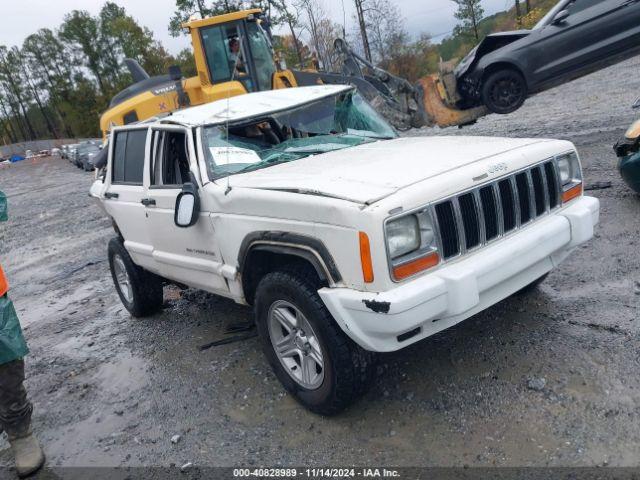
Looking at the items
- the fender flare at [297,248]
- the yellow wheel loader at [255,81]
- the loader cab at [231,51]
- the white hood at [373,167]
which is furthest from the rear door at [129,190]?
the loader cab at [231,51]

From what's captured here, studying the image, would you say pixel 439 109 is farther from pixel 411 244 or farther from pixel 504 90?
pixel 411 244

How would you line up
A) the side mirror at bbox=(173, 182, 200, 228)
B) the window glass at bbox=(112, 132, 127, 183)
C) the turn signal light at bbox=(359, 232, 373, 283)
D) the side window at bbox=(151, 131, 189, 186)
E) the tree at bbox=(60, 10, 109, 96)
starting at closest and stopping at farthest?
the turn signal light at bbox=(359, 232, 373, 283)
the side mirror at bbox=(173, 182, 200, 228)
the side window at bbox=(151, 131, 189, 186)
the window glass at bbox=(112, 132, 127, 183)
the tree at bbox=(60, 10, 109, 96)

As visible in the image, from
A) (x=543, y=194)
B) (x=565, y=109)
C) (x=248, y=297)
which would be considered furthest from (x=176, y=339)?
(x=565, y=109)

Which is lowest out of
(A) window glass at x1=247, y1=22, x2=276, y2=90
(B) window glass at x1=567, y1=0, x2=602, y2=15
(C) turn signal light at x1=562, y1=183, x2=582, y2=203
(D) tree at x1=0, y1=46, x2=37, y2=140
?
(C) turn signal light at x1=562, y1=183, x2=582, y2=203

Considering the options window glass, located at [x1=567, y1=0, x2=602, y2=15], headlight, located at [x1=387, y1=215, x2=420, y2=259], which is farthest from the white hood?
window glass, located at [x1=567, y1=0, x2=602, y2=15]

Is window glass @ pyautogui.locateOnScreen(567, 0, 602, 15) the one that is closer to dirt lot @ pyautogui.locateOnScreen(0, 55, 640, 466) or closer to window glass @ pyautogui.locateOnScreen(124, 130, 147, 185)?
dirt lot @ pyautogui.locateOnScreen(0, 55, 640, 466)

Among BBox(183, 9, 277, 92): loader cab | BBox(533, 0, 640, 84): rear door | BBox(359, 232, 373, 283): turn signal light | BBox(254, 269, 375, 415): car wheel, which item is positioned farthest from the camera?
BBox(183, 9, 277, 92): loader cab

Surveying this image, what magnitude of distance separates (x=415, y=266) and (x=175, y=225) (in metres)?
2.06

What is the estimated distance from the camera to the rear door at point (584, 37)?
8383 mm

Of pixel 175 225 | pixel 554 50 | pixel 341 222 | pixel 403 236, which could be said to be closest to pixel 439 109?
pixel 554 50

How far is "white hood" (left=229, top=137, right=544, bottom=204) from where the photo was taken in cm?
292

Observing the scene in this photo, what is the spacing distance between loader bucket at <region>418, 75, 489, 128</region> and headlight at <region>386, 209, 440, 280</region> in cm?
700

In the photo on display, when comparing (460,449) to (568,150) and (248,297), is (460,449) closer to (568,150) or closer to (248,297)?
(248,297)

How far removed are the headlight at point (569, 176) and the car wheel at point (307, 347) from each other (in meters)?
1.67
